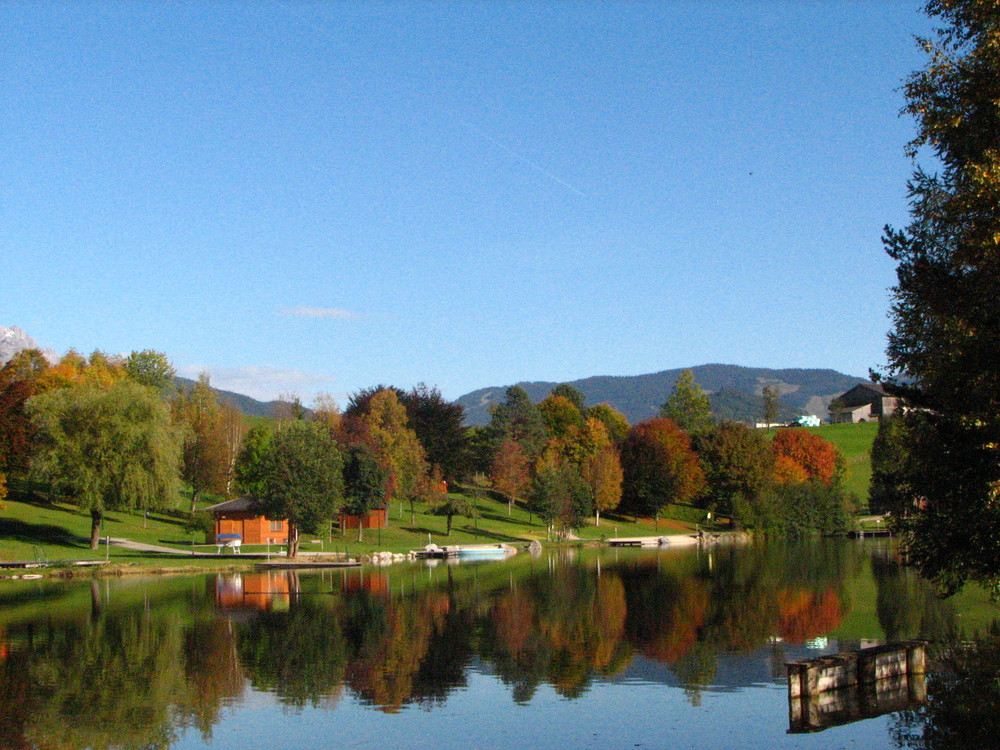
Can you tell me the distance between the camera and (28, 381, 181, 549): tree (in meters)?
62.3

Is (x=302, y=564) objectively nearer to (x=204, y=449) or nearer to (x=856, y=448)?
(x=204, y=449)

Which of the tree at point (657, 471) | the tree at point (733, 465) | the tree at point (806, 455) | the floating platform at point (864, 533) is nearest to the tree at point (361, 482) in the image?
the tree at point (657, 471)

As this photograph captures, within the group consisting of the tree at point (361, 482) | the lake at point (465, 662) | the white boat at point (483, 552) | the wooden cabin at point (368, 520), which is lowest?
the white boat at point (483, 552)

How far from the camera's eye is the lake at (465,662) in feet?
68.5

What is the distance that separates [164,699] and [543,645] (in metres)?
12.5

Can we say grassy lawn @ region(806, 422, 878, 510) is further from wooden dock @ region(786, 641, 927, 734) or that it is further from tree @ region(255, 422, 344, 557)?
wooden dock @ region(786, 641, 927, 734)

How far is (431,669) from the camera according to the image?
1127 inches

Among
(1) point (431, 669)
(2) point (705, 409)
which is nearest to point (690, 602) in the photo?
(1) point (431, 669)

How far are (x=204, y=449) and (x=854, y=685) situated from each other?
7499 cm

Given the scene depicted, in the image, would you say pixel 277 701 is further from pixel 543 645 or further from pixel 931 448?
pixel 931 448

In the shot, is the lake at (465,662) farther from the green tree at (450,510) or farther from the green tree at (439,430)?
the green tree at (439,430)

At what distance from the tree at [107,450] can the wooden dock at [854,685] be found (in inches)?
1932

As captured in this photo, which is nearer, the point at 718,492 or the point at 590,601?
the point at 590,601

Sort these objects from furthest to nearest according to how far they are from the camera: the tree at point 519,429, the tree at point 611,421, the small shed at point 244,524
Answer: the tree at point 611,421
the tree at point 519,429
the small shed at point 244,524
